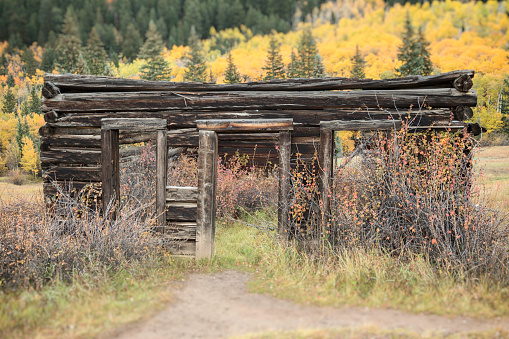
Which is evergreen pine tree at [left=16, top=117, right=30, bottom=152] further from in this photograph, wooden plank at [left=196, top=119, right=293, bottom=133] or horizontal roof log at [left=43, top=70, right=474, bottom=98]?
wooden plank at [left=196, top=119, right=293, bottom=133]

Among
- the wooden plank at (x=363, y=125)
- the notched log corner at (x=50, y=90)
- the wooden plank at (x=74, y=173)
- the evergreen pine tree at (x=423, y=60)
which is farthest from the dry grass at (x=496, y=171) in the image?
the notched log corner at (x=50, y=90)

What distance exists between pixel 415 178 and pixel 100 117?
19.5 ft

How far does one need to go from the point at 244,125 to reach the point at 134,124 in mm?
2136

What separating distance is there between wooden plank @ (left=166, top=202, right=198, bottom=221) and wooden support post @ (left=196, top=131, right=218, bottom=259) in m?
0.18

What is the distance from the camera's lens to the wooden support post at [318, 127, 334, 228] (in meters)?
6.41

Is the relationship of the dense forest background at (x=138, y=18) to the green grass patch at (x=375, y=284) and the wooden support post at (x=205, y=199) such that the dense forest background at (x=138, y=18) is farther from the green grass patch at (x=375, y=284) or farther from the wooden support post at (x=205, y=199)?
the green grass patch at (x=375, y=284)

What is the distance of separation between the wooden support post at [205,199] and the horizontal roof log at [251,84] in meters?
1.29

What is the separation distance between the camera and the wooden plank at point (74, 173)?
7.16 metres

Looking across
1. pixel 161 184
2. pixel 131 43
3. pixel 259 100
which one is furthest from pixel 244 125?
pixel 131 43

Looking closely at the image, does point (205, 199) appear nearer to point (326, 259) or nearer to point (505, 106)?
point (326, 259)

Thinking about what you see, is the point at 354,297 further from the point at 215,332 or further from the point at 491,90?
the point at 491,90

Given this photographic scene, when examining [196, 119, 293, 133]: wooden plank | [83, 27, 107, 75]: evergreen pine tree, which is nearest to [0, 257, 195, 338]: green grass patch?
[196, 119, 293, 133]: wooden plank

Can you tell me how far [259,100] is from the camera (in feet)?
22.6

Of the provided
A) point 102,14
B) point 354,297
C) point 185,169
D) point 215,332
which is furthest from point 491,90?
point 102,14
